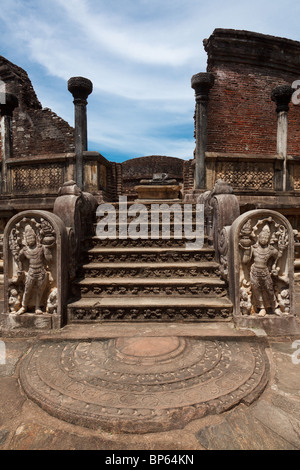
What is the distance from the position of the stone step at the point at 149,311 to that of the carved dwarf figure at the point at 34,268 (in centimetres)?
39

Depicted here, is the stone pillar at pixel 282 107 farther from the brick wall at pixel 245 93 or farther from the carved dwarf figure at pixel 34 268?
the carved dwarf figure at pixel 34 268

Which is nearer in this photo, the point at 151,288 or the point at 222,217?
the point at 151,288

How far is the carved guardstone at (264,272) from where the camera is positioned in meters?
2.97

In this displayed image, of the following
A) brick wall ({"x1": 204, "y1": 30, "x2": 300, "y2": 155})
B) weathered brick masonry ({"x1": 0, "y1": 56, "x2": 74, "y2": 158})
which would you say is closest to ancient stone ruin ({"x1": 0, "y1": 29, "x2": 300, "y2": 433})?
brick wall ({"x1": 204, "y1": 30, "x2": 300, "y2": 155})

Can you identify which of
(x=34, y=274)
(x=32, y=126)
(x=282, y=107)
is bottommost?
(x=34, y=274)

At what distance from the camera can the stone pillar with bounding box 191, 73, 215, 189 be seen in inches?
262

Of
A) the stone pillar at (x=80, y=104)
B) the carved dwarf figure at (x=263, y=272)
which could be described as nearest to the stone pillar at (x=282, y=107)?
the carved dwarf figure at (x=263, y=272)

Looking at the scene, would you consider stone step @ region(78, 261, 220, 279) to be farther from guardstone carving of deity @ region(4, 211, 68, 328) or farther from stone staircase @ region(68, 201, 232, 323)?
guardstone carving of deity @ region(4, 211, 68, 328)

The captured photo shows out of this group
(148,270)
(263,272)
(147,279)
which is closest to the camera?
(263,272)

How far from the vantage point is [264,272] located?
2.96m

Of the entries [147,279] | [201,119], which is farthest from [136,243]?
[201,119]

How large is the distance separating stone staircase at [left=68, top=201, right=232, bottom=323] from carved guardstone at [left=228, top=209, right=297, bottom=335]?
27cm

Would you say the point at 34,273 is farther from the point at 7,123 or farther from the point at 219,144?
the point at 219,144

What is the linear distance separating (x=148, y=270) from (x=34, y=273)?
4.82 ft
